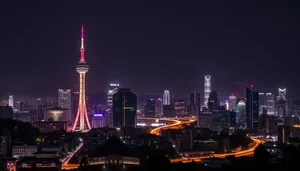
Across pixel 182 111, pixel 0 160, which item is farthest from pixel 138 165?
pixel 182 111

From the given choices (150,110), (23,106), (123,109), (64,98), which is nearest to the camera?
(123,109)

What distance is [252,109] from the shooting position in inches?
1645

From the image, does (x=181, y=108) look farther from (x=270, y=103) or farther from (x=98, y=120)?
(x=98, y=120)

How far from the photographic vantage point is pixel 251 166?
1576 cm

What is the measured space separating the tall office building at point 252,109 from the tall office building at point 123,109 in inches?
351

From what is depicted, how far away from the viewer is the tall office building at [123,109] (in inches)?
1650

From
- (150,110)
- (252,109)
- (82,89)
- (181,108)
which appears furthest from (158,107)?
(82,89)

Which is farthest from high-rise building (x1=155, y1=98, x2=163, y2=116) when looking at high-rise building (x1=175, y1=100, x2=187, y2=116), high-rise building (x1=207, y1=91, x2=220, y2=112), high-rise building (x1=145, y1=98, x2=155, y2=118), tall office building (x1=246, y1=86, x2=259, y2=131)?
tall office building (x1=246, y1=86, x2=259, y2=131)

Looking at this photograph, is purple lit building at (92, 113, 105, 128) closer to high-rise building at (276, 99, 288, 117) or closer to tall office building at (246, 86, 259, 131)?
tall office building at (246, 86, 259, 131)

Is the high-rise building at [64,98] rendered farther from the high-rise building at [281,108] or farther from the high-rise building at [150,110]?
the high-rise building at [281,108]

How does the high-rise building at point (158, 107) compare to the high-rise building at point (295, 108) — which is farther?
the high-rise building at point (158, 107)

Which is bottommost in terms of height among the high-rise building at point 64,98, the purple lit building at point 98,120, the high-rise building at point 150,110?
the purple lit building at point 98,120

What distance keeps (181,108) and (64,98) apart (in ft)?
39.3

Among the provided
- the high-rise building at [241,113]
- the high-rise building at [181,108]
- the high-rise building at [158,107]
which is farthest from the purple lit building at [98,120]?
the high-rise building at [158,107]
